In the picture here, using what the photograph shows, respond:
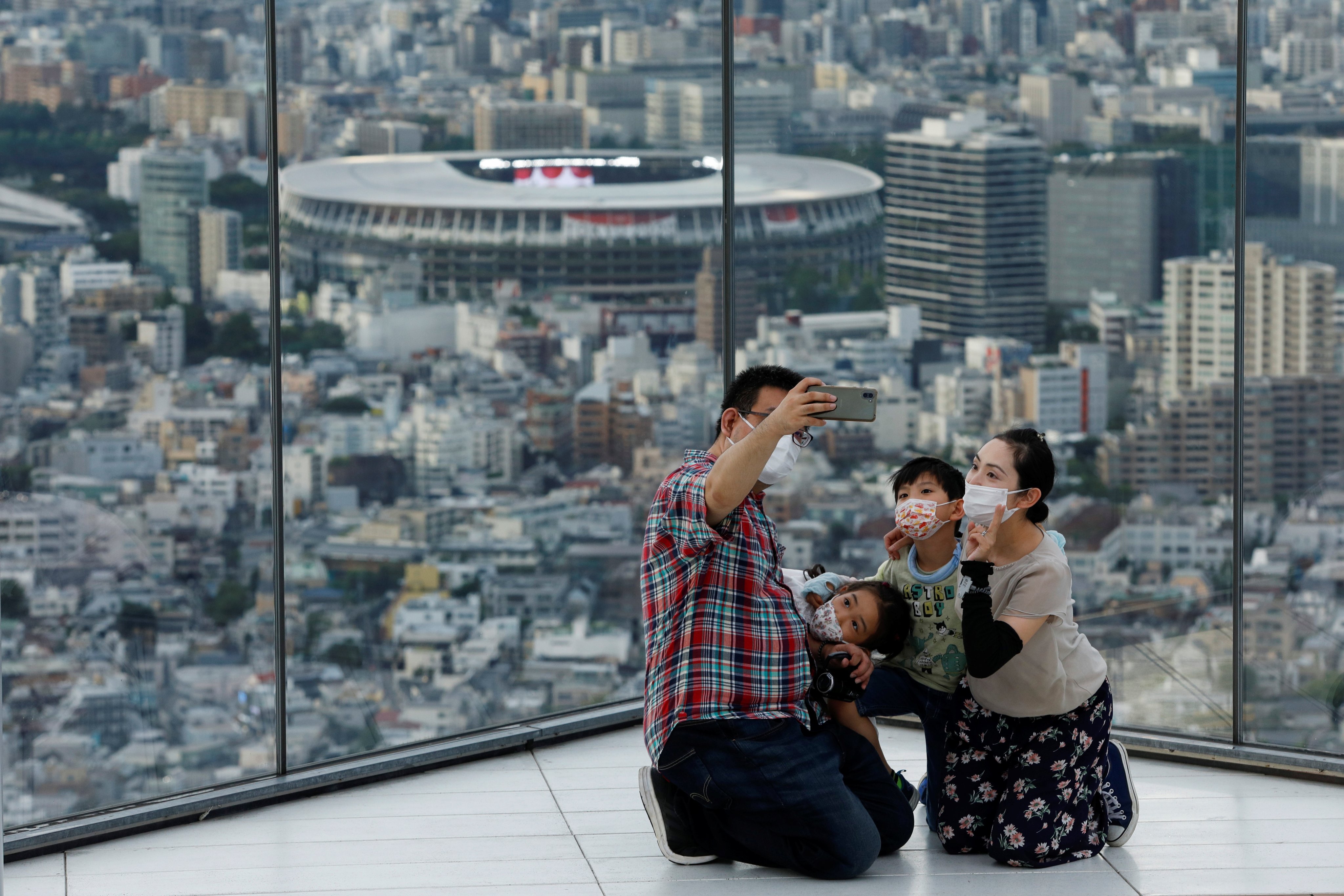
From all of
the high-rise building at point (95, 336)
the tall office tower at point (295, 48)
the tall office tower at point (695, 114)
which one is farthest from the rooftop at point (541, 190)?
the high-rise building at point (95, 336)

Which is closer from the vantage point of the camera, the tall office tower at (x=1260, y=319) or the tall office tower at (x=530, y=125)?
the tall office tower at (x=1260, y=319)

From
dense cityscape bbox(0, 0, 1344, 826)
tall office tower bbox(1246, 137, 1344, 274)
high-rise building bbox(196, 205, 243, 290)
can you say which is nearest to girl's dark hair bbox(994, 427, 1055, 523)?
dense cityscape bbox(0, 0, 1344, 826)

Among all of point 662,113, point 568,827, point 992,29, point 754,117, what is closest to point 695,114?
point 662,113

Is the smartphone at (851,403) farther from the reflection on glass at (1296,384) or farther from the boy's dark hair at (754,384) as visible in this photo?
the reflection on glass at (1296,384)

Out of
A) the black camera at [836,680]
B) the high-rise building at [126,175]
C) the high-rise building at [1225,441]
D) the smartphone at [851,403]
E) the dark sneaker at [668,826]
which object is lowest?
the high-rise building at [1225,441]

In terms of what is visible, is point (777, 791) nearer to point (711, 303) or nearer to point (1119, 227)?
point (711, 303)

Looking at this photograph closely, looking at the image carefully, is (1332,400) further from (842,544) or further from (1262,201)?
(842,544)

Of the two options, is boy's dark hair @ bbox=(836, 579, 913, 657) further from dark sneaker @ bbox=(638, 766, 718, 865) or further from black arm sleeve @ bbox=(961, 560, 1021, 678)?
dark sneaker @ bbox=(638, 766, 718, 865)
